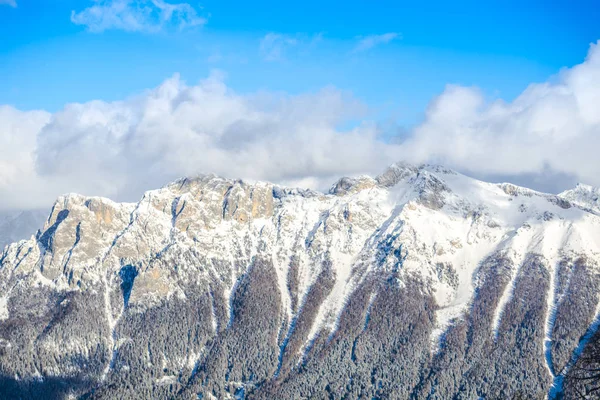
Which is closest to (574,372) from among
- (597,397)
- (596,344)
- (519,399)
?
(596,344)

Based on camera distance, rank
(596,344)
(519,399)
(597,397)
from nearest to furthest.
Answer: (596,344)
(597,397)
(519,399)

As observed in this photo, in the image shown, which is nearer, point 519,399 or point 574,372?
point 574,372

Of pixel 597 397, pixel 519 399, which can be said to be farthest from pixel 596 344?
pixel 519 399

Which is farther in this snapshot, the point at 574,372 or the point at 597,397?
the point at 597,397

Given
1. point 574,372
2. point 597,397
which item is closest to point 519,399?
point 597,397

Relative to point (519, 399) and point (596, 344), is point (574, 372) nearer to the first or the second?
point (596, 344)

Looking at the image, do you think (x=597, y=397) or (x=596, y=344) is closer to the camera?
(x=596, y=344)

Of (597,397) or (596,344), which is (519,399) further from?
(596,344)

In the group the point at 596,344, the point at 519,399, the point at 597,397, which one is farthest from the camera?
the point at 519,399

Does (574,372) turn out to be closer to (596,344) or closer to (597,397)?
(596,344)
